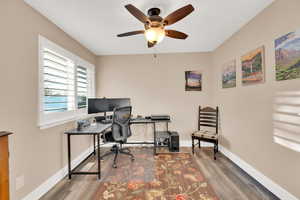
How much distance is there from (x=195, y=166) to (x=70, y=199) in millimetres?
2064

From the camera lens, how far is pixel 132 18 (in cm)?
214

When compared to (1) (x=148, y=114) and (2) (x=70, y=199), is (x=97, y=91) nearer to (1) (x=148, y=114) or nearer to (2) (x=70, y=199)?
(1) (x=148, y=114)

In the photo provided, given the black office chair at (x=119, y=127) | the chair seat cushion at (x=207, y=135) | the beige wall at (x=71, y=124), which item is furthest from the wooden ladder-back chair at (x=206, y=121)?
the black office chair at (x=119, y=127)

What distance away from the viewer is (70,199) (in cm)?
188

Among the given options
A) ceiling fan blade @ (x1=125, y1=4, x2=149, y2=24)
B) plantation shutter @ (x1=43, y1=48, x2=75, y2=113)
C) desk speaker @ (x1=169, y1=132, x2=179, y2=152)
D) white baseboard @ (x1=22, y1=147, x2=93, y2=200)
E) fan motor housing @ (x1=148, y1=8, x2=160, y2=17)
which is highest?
fan motor housing @ (x1=148, y1=8, x2=160, y2=17)

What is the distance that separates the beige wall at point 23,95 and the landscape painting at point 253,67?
3127 mm

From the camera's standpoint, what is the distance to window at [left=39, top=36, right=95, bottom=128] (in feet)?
6.70

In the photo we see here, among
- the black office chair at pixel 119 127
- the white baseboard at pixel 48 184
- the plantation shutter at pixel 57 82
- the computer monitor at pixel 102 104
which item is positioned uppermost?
the plantation shutter at pixel 57 82

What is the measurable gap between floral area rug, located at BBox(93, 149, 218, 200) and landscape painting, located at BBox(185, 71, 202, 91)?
6.17 feet

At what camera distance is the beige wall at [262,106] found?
1.67 meters

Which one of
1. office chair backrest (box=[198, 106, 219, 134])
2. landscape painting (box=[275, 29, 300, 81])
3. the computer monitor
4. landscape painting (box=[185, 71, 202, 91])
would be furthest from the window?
landscape painting (box=[275, 29, 300, 81])

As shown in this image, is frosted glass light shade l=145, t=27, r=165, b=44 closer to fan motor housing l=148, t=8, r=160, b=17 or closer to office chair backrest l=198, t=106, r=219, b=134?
fan motor housing l=148, t=8, r=160, b=17

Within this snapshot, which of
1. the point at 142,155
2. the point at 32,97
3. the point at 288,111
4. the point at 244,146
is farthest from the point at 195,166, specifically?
the point at 32,97

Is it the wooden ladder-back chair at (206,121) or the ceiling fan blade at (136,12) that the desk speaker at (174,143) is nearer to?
the wooden ladder-back chair at (206,121)
